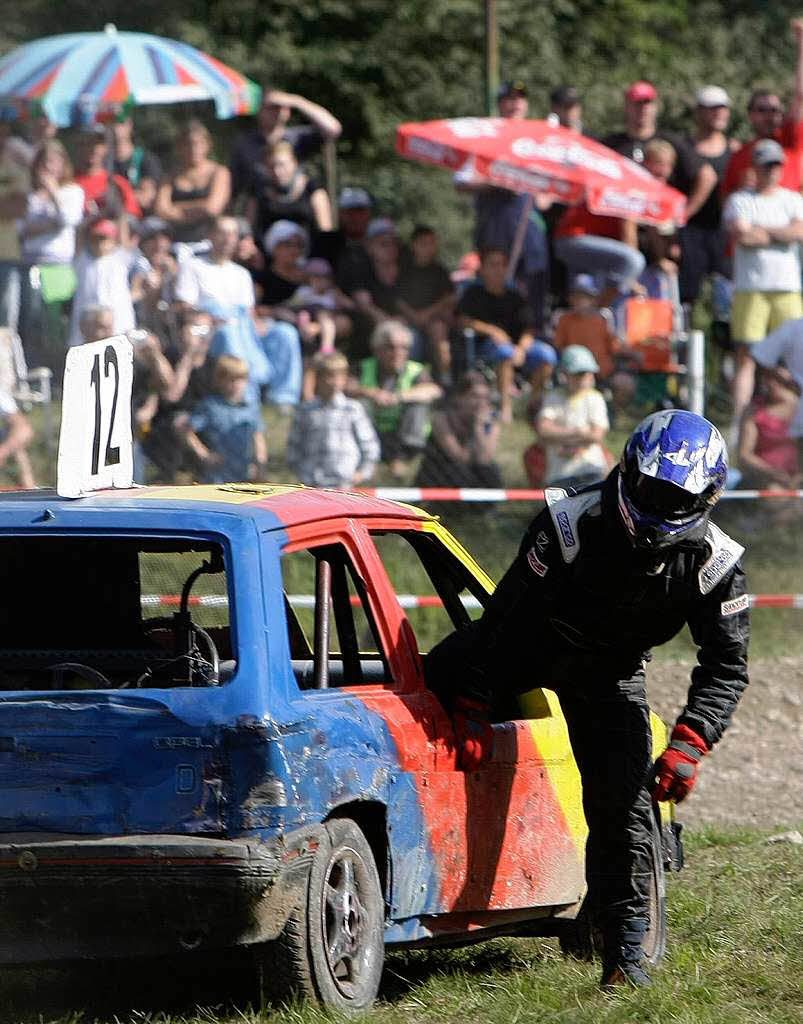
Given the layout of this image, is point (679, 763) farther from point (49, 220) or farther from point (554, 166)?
point (49, 220)

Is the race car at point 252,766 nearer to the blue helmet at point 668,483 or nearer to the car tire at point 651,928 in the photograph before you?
the car tire at point 651,928

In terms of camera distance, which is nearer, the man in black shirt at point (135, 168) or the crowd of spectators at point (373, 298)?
the crowd of spectators at point (373, 298)

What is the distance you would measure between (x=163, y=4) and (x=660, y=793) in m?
20.0

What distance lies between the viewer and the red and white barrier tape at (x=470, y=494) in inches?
484

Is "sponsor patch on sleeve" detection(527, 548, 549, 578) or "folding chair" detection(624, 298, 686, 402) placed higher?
"sponsor patch on sleeve" detection(527, 548, 549, 578)

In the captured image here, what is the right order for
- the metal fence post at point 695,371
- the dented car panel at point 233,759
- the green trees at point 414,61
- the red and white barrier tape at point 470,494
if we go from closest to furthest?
the dented car panel at point 233,759, the red and white barrier tape at point 470,494, the metal fence post at point 695,371, the green trees at point 414,61

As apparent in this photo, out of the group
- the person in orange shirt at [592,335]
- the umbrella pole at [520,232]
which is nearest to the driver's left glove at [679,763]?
the person in orange shirt at [592,335]

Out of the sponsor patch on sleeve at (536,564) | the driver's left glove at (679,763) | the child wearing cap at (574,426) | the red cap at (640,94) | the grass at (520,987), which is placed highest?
the red cap at (640,94)

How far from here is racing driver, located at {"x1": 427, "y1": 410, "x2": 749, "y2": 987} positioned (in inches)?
223

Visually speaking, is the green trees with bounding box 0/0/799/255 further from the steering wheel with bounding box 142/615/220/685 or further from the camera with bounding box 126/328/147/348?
the steering wheel with bounding box 142/615/220/685

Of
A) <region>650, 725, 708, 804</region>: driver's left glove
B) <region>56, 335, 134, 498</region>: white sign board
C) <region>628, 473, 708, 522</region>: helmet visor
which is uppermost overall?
<region>56, 335, 134, 498</region>: white sign board

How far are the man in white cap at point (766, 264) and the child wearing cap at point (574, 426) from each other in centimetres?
117

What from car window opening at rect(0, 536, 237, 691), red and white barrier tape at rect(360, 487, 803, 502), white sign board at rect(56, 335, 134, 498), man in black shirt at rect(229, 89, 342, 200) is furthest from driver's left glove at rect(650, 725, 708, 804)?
man in black shirt at rect(229, 89, 342, 200)

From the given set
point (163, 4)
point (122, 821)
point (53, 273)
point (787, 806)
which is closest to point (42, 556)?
point (122, 821)
